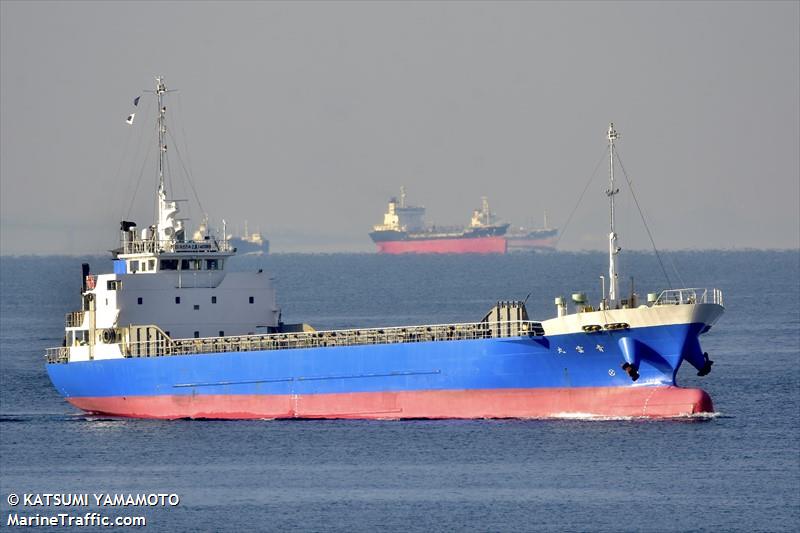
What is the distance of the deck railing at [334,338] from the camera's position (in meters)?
45.7

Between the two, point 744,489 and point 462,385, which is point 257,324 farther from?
point 744,489

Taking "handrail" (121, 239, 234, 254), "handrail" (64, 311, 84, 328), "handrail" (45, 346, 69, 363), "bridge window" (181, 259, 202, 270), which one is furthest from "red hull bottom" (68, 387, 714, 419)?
"handrail" (121, 239, 234, 254)

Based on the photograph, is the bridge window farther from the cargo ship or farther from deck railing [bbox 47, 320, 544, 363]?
deck railing [bbox 47, 320, 544, 363]

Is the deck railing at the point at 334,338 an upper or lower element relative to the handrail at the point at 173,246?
lower

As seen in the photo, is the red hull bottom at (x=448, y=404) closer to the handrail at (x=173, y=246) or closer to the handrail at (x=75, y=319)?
the handrail at (x=75, y=319)

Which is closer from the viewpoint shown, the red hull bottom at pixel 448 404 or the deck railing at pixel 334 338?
the red hull bottom at pixel 448 404

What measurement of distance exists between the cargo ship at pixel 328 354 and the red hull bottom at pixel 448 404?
0.04 m

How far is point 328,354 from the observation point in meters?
47.2

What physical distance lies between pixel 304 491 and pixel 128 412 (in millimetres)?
15249

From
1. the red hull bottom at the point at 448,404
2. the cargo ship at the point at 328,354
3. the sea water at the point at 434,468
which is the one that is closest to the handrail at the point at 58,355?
the cargo ship at the point at 328,354

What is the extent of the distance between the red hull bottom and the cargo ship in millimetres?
39

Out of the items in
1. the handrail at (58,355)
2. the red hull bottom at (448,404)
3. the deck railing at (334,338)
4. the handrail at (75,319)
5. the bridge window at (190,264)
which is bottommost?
the red hull bottom at (448,404)

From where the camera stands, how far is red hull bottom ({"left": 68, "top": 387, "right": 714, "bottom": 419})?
1742 inches

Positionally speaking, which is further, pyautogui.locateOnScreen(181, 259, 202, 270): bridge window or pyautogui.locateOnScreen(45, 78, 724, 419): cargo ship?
pyautogui.locateOnScreen(181, 259, 202, 270): bridge window
